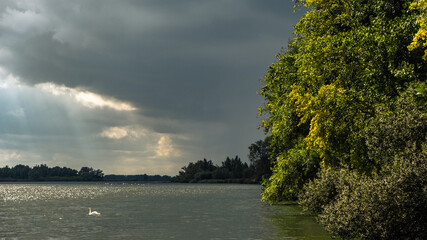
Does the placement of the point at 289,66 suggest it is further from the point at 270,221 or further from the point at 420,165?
the point at 420,165

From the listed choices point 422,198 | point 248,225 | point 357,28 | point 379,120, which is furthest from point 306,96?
point 422,198

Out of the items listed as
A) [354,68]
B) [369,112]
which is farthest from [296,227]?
[354,68]

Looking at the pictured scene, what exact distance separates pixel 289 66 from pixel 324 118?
A: 17968 mm

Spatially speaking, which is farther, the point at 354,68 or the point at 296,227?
the point at 296,227

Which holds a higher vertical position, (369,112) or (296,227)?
(369,112)

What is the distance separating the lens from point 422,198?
61.9 ft

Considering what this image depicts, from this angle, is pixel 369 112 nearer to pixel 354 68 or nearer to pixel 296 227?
pixel 354 68

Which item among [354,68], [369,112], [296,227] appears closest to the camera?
[369,112]

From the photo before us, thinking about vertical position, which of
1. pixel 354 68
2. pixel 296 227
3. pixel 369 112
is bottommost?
pixel 296 227

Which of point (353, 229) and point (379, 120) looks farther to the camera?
point (379, 120)

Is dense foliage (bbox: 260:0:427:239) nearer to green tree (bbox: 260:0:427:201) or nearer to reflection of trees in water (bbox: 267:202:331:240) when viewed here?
green tree (bbox: 260:0:427:201)

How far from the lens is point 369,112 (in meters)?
27.3

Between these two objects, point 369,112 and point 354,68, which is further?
point 354,68

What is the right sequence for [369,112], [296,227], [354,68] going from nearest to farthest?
[369,112], [354,68], [296,227]
